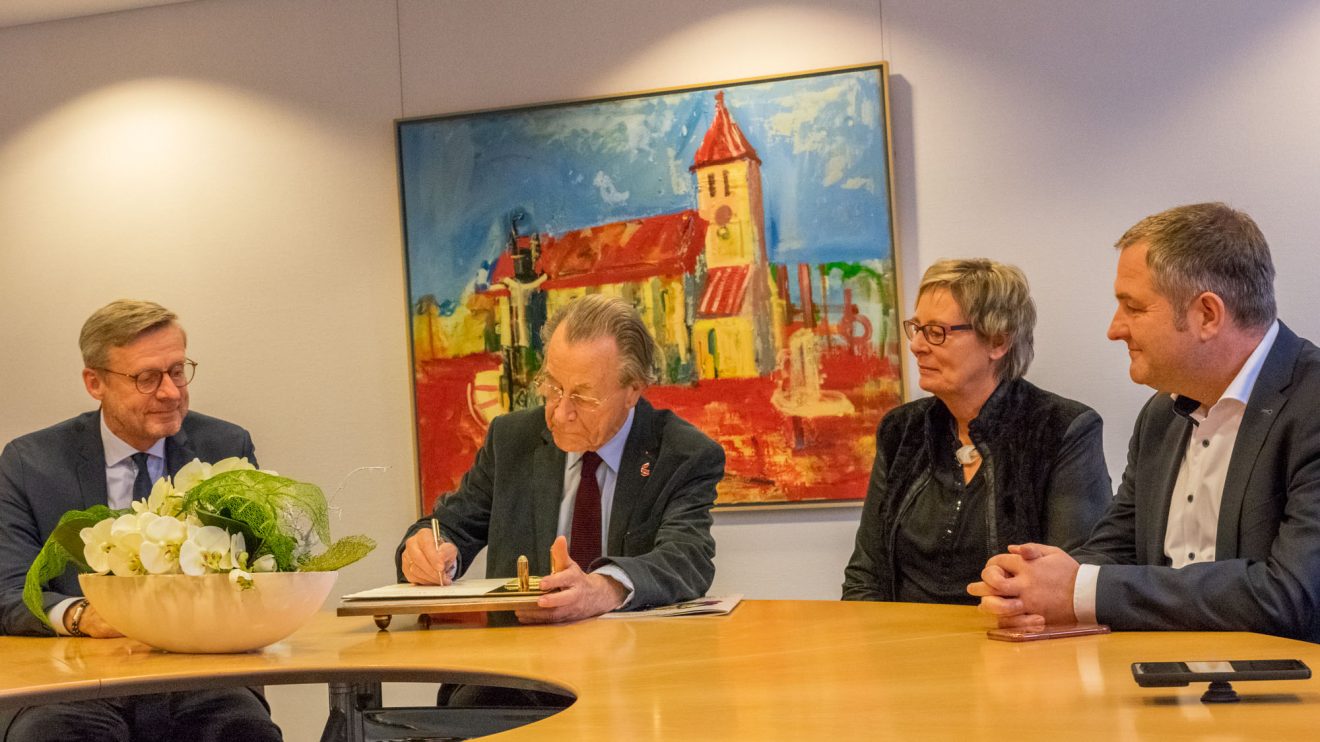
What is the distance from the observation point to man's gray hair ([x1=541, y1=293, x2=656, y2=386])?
3.05 m

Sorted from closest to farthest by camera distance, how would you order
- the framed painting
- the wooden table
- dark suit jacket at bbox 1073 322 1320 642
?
the wooden table → dark suit jacket at bbox 1073 322 1320 642 → the framed painting

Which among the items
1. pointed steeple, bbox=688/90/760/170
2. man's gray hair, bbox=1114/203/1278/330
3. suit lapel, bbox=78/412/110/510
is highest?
pointed steeple, bbox=688/90/760/170

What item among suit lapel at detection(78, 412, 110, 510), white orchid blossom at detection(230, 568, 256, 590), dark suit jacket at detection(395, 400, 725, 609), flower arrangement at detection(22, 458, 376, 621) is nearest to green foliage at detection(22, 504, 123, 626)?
flower arrangement at detection(22, 458, 376, 621)

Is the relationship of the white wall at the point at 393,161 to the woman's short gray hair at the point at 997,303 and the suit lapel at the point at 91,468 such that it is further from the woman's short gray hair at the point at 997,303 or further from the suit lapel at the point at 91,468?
the suit lapel at the point at 91,468

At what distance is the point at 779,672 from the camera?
1904mm

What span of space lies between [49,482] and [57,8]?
2.32m

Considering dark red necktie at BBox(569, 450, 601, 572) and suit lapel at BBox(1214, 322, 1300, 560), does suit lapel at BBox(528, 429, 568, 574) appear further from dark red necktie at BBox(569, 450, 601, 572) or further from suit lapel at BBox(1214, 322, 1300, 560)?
suit lapel at BBox(1214, 322, 1300, 560)

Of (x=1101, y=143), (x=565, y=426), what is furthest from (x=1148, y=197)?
(x=565, y=426)

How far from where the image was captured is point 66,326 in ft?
16.1

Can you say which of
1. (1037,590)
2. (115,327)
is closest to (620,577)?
(1037,590)

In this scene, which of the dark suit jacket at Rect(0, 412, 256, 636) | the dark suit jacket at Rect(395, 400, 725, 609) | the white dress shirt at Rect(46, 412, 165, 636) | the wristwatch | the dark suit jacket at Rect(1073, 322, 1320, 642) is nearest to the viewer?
the dark suit jacket at Rect(1073, 322, 1320, 642)

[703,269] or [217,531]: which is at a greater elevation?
[703,269]

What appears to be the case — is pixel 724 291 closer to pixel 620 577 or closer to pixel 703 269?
pixel 703 269

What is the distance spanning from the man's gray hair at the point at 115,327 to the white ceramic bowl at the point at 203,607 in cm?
126
